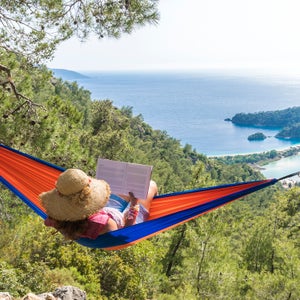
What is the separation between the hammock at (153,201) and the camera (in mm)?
1733

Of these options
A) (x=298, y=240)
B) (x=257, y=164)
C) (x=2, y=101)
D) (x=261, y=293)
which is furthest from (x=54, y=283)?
(x=257, y=164)

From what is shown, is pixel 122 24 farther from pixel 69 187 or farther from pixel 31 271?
pixel 31 271

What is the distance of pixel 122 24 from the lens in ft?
10.9

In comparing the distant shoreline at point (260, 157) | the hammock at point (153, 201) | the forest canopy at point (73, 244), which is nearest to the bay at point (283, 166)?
the distant shoreline at point (260, 157)

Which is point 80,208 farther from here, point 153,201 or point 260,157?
point 260,157

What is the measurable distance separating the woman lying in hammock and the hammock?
0.23 feet

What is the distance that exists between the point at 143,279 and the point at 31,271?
72.7 inches

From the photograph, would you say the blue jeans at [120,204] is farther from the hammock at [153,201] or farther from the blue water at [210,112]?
the blue water at [210,112]

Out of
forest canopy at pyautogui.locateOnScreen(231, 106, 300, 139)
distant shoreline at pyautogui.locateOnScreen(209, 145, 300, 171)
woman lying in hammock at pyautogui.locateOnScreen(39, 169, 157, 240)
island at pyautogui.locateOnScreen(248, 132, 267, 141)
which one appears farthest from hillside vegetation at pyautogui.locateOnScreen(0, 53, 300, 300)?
forest canopy at pyautogui.locateOnScreen(231, 106, 300, 139)

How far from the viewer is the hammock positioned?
1733 mm

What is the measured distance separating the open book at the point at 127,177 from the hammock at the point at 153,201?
0.17 metres

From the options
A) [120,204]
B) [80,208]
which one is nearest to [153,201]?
[120,204]

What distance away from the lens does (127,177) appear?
1.95 metres

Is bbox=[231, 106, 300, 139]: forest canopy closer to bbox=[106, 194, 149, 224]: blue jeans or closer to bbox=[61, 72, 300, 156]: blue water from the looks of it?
bbox=[61, 72, 300, 156]: blue water
